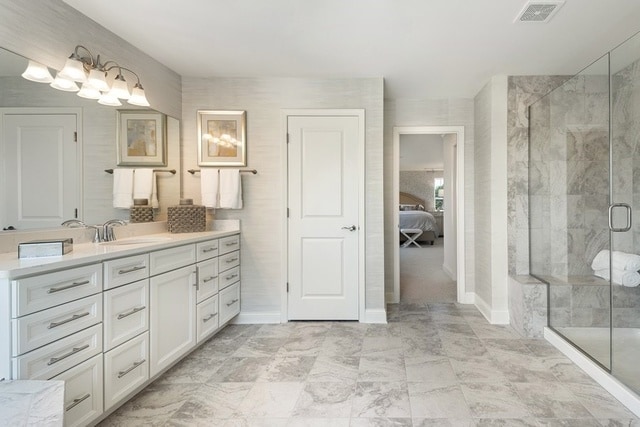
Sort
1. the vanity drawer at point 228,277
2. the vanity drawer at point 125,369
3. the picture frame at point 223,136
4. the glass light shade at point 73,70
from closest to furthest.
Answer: the vanity drawer at point 125,369 < the glass light shade at point 73,70 < the vanity drawer at point 228,277 < the picture frame at point 223,136

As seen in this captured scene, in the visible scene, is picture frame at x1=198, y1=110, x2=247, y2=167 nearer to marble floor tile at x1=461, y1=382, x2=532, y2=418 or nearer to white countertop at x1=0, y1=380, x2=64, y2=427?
white countertop at x1=0, y1=380, x2=64, y2=427

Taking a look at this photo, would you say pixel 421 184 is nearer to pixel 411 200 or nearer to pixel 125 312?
pixel 411 200

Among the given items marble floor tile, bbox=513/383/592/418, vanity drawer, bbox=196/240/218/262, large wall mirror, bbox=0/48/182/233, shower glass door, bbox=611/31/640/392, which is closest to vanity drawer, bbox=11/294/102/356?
large wall mirror, bbox=0/48/182/233

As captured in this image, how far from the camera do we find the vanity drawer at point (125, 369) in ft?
5.15

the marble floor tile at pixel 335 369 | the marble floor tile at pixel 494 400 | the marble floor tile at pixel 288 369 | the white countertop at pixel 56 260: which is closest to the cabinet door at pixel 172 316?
the white countertop at pixel 56 260

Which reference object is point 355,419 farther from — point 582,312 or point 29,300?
point 582,312

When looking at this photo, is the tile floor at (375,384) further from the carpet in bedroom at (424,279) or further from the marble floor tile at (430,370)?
the carpet in bedroom at (424,279)

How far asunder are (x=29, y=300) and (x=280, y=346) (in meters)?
1.70

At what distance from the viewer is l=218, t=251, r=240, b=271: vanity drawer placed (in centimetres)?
266

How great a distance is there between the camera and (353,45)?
7.73ft

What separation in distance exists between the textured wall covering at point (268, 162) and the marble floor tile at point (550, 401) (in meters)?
1.32

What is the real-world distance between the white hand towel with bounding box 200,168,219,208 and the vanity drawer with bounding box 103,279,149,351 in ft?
3.79

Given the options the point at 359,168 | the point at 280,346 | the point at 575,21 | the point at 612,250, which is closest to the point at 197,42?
the point at 359,168

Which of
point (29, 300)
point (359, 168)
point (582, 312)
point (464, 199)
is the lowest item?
point (582, 312)
